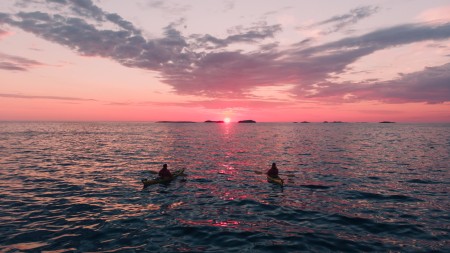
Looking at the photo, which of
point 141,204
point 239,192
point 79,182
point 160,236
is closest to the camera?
point 160,236

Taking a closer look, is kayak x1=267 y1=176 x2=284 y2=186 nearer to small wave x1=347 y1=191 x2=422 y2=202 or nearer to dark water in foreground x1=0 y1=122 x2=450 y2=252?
dark water in foreground x1=0 y1=122 x2=450 y2=252

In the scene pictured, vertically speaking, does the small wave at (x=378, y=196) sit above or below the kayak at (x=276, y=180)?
below

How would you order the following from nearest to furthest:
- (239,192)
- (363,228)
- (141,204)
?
(363,228) → (141,204) → (239,192)

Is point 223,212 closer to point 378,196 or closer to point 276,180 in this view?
point 276,180

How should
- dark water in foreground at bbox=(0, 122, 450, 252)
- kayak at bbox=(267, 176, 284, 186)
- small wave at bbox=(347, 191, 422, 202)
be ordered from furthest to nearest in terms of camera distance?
kayak at bbox=(267, 176, 284, 186)
small wave at bbox=(347, 191, 422, 202)
dark water in foreground at bbox=(0, 122, 450, 252)

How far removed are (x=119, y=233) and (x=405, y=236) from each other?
16480mm

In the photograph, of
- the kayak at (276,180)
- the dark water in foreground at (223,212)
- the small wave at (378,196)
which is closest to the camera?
the dark water in foreground at (223,212)

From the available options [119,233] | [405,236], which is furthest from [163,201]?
[405,236]

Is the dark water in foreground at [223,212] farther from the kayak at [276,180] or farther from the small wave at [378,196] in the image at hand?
the kayak at [276,180]

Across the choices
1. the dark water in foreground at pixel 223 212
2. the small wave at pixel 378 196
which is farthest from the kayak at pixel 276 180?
the small wave at pixel 378 196

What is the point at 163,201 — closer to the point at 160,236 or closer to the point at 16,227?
the point at 160,236

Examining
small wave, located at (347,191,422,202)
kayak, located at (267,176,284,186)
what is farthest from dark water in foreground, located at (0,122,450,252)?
kayak, located at (267,176,284,186)

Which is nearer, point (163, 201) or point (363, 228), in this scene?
point (363, 228)

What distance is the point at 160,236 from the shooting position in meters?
16.0
